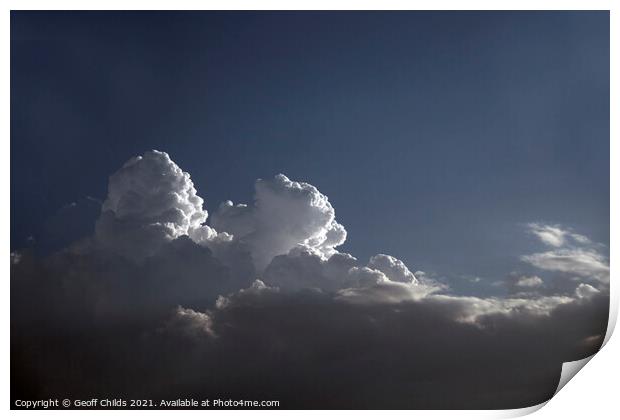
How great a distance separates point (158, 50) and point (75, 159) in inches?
44.3

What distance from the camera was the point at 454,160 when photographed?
489cm

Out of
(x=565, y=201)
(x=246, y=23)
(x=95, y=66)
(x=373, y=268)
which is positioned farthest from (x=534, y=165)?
(x=95, y=66)

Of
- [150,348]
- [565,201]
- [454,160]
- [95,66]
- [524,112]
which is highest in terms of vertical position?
[95,66]

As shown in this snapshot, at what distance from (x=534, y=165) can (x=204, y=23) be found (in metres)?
2.96

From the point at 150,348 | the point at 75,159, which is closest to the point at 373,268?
the point at 150,348

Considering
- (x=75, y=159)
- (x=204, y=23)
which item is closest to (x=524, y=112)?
(x=204, y=23)

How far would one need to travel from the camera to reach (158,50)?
4.92 meters

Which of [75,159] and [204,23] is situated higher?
[204,23]

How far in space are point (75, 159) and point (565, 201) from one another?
402 centimetres

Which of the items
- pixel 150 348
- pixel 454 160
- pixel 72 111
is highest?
pixel 72 111

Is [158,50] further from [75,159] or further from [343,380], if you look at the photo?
[343,380]

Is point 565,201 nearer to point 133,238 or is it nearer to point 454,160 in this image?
point 454,160

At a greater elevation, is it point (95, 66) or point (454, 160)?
point (95, 66)

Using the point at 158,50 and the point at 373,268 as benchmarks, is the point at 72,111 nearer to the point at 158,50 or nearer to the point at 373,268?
the point at 158,50
